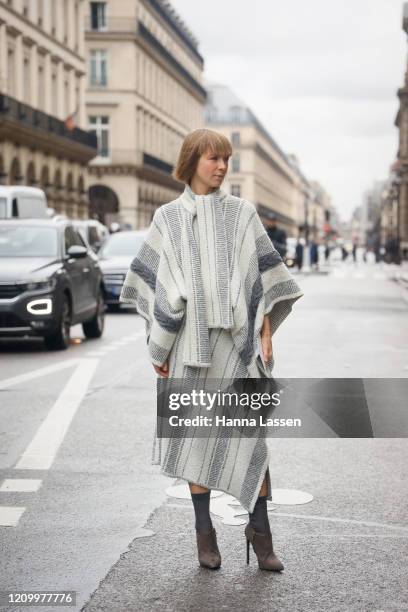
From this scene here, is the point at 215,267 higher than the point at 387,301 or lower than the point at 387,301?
higher

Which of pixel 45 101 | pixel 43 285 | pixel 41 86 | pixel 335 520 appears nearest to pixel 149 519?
pixel 335 520

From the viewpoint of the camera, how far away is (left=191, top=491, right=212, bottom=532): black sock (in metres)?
5.03

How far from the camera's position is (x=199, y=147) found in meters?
4.98

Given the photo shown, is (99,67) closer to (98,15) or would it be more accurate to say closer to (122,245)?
(98,15)

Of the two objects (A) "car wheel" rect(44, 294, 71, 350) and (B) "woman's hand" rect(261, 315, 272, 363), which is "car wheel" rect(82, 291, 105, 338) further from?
(B) "woman's hand" rect(261, 315, 272, 363)

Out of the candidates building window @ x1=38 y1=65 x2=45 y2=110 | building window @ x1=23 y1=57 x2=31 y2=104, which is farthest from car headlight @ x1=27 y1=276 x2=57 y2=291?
building window @ x1=38 y1=65 x2=45 y2=110

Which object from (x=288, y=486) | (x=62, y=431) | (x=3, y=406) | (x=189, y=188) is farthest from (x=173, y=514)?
(x=3, y=406)

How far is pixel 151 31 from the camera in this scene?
82.9 m

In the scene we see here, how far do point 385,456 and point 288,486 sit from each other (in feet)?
3.93

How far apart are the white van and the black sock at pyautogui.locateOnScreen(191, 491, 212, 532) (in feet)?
73.2

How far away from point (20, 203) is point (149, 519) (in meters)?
23.1

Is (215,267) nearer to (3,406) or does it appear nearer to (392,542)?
(392,542)

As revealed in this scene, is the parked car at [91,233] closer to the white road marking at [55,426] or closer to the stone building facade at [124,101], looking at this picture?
the white road marking at [55,426]

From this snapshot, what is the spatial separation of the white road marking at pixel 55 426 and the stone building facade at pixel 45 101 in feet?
110
